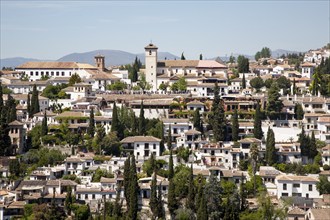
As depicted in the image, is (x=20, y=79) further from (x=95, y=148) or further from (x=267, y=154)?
(x=267, y=154)

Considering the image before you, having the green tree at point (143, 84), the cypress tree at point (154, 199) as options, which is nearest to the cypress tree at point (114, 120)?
the cypress tree at point (154, 199)

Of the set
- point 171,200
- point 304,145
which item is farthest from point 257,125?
point 171,200

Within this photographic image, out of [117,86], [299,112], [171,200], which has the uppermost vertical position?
[117,86]

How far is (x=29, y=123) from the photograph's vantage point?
54219 millimetres

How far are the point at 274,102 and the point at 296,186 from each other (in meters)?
10.9

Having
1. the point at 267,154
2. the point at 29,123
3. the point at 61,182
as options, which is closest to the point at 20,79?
the point at 29,123

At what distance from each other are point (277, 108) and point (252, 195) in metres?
11.7

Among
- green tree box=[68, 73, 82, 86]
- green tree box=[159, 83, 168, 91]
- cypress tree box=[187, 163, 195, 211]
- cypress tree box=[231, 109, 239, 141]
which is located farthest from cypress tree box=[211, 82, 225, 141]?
green tree box=[68, 73, 82, 86]

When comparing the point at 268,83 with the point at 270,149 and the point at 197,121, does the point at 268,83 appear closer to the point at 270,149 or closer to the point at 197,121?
the point at 197,121

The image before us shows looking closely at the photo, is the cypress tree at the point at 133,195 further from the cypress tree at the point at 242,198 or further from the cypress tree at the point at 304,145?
the cypress tree at the point at 304,145

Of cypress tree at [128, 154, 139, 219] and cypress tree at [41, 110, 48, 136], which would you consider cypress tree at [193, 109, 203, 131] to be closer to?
cypress tree at [128, 154, 139, 219]

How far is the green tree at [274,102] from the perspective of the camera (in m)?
53.4

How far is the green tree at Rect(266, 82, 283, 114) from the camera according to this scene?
53406 millimetres

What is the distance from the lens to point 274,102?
2106 inches
